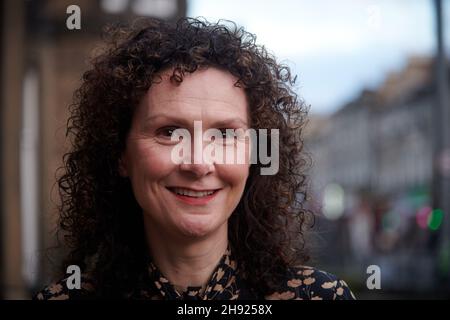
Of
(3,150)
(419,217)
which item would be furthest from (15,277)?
(419,217)

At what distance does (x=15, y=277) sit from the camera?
6023 millimetres

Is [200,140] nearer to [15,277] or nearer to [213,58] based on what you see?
[213,58]

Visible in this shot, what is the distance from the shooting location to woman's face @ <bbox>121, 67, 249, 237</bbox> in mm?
1316

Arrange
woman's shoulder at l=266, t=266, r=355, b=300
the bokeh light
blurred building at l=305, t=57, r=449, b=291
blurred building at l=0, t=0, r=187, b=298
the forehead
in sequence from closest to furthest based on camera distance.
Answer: the forehead → woman's shoulder at l=266, t=266, r=355, b=300 → the bokeh light → blurred building at l=305, t=57, r=449, b=291 → blurred building at l=0, t=0, r=187, b=298

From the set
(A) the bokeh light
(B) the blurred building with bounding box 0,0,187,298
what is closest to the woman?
(A) the bokeh light

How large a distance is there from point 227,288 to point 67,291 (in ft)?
1.00

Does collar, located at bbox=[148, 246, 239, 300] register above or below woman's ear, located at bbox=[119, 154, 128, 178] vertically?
below

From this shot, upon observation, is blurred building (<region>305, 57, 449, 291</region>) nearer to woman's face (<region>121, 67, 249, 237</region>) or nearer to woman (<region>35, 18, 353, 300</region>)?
woman (<region>35, 18, 353, 300</region>)

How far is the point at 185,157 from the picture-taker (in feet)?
4.31

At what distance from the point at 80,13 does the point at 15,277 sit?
4.91 meters

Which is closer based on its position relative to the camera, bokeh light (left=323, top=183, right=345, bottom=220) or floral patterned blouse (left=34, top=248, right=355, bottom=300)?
floral patterned blouse (left=34, top=248, right=355, bottom=300)

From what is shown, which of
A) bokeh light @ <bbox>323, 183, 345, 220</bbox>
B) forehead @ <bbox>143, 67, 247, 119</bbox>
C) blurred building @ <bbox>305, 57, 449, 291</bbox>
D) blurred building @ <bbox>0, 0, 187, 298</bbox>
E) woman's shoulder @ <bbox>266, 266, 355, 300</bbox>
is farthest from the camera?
blurred building @ <bbox>0, 0, 187, 298</bbox>

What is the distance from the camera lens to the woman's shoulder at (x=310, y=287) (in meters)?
1.42
